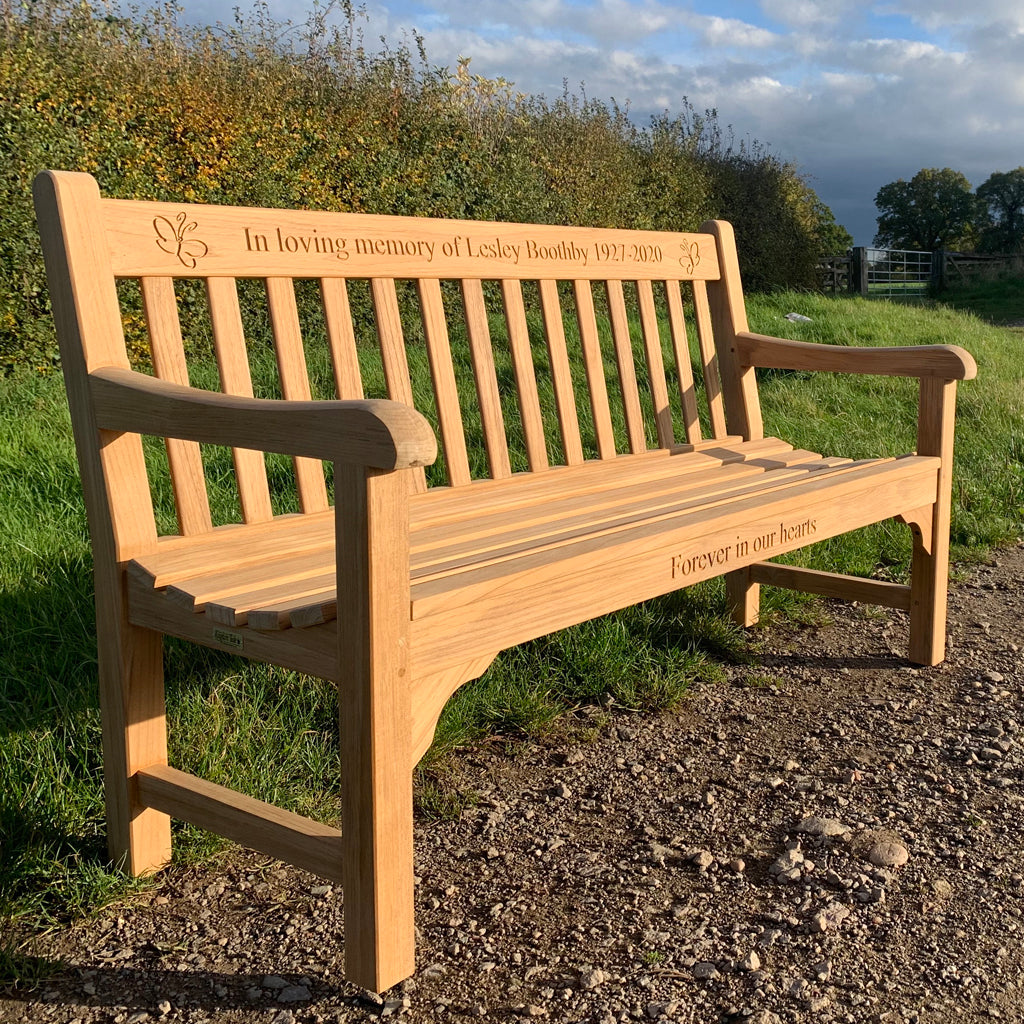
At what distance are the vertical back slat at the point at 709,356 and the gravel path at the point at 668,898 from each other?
90 centimetres

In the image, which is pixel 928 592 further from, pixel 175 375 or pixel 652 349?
pixel 175 375

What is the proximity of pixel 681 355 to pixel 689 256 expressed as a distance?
294mm

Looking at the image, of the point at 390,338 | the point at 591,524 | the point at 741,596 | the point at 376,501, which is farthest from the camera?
the point at 741,596

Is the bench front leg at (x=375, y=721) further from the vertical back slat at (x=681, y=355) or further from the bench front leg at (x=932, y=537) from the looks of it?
the bench front leg at (x=932, y=537)

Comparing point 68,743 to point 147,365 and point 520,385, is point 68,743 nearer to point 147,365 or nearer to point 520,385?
point 520,385

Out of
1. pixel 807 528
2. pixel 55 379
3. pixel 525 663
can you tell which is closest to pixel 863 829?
pixel 807 528

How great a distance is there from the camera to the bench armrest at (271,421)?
1380 millimetres

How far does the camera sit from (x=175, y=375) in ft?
6.55

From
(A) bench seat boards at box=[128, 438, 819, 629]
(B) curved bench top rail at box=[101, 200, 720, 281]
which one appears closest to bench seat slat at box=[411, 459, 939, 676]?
(A) bench seat boards at box=[128, 438, 819, 629]

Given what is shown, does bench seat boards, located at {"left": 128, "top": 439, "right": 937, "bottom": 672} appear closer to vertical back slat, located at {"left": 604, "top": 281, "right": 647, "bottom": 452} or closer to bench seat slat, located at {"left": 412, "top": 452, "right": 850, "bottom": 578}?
bench seat slat, located at {"left": 412, "top": 452, "right": 850, "bottom": 578}

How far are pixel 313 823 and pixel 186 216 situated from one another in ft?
3.65

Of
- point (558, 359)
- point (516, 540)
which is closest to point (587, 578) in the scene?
point (516, 540)

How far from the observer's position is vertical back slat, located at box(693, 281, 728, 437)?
3197mm

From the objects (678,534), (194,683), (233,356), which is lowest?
(194,683)
